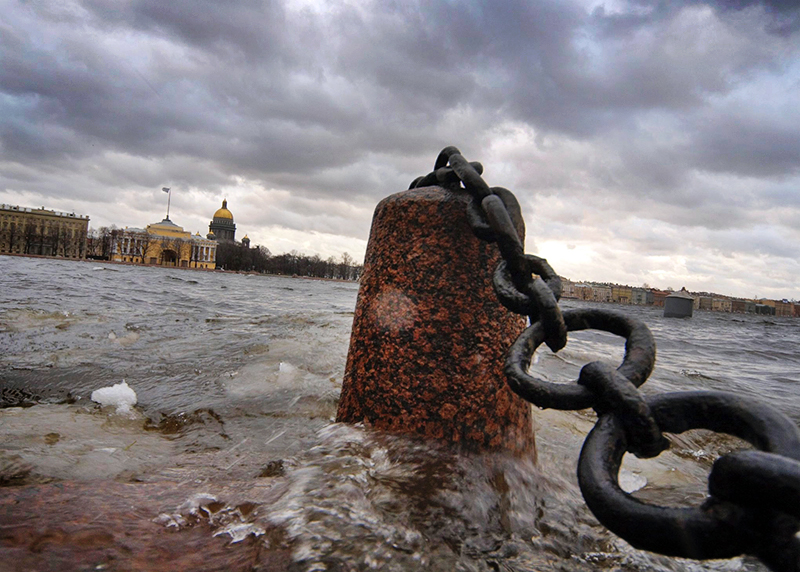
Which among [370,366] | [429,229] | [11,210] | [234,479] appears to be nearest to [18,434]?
[234,479]

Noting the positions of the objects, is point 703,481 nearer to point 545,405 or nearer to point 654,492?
point 654,492

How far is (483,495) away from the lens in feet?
5.32

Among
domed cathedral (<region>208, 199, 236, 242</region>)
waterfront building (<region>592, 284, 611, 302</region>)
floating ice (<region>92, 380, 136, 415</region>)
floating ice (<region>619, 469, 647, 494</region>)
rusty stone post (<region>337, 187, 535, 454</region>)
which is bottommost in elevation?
floating ice (<region>92, 380, 136, 415</region>)

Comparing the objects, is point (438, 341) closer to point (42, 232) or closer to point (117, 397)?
point (117, 397)

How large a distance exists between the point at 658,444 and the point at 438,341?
1.14 metres

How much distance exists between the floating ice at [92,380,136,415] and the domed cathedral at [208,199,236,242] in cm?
12387

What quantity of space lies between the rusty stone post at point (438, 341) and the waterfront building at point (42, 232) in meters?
110

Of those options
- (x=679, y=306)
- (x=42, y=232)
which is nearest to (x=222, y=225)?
(x=42, y=232)

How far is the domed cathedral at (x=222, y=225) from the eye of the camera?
11931cm

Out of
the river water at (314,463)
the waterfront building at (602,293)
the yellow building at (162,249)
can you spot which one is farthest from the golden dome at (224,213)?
the river water at (314,463)

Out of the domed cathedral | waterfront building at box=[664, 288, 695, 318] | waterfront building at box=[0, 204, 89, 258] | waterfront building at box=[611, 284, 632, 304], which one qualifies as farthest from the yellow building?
waterfront building at box=[611, 284, 632, 304]

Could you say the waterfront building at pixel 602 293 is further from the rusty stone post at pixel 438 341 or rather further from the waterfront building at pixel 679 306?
the rusty stone post at pixel 438 341

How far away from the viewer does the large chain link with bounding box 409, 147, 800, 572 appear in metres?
0.61

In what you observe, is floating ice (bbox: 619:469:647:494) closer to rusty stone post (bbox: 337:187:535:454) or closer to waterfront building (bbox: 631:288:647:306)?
rusty stone post (bbox: 337:187:535:454)
